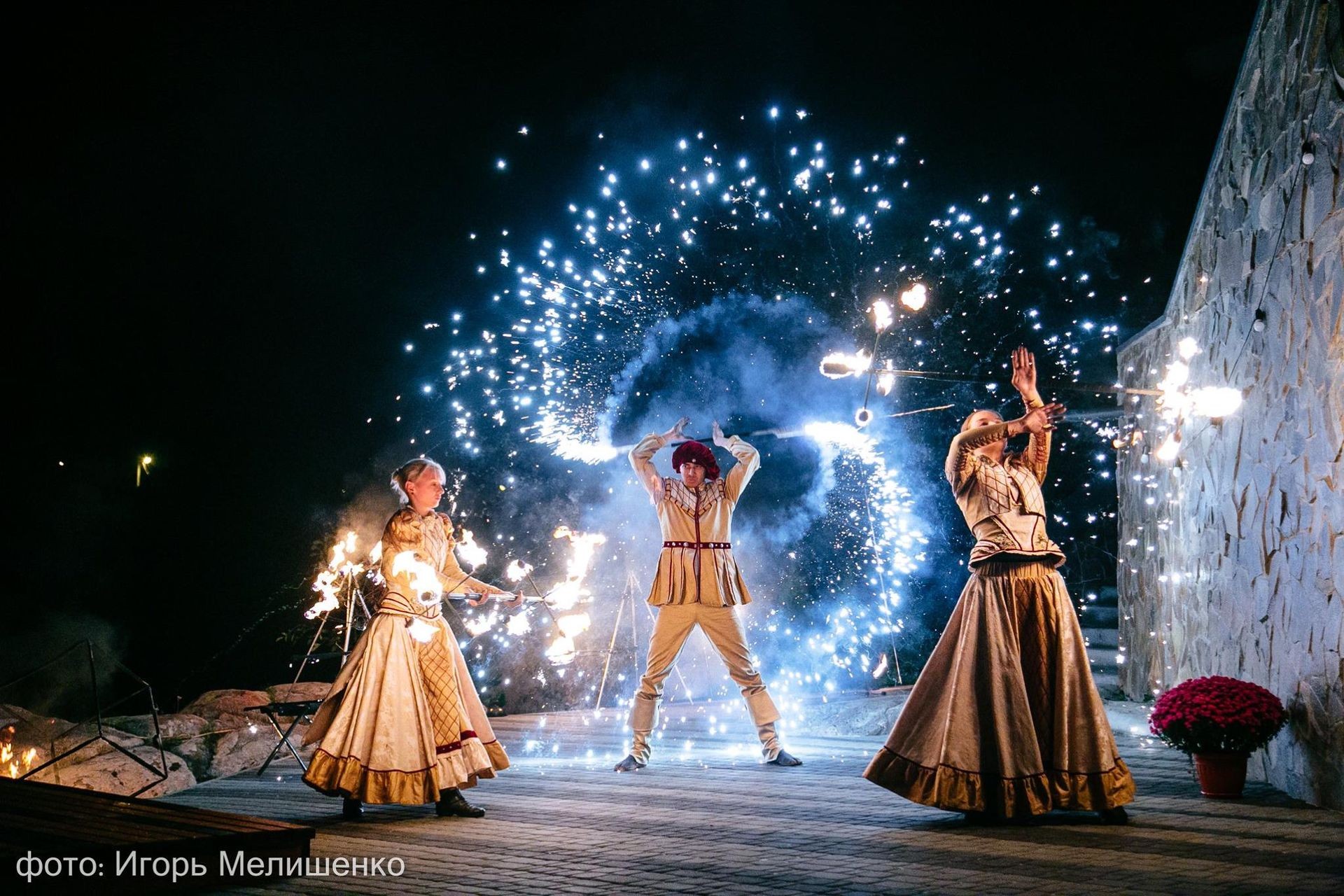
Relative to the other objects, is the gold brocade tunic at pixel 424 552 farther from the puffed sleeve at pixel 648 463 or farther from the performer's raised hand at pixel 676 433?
the performer's raised hand at pixel 676 433

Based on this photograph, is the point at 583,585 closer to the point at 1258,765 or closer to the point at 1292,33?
the point at 1258,765

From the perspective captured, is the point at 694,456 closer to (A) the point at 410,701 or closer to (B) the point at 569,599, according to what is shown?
(B) the point at 569,599

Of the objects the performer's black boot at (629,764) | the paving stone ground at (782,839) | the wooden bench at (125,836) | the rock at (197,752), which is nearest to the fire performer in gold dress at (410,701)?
the paving stone ground at (782,839)

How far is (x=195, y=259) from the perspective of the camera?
10195 mm

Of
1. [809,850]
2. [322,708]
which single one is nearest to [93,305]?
[322,708]

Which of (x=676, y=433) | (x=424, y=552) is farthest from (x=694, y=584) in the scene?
(x=424, y=552)

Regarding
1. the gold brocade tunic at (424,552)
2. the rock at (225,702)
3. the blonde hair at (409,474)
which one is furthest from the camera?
the rock at (225,702)

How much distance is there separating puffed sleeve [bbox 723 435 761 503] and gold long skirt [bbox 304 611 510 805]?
2441mm

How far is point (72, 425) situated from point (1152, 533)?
10.1 meters

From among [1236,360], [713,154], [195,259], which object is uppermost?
[713,154]

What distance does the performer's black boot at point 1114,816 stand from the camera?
4406 mm

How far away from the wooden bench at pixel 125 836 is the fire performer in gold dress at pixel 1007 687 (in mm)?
2752

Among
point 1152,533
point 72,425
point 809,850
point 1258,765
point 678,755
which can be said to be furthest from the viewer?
point 72,425

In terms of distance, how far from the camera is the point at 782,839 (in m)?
4.16
